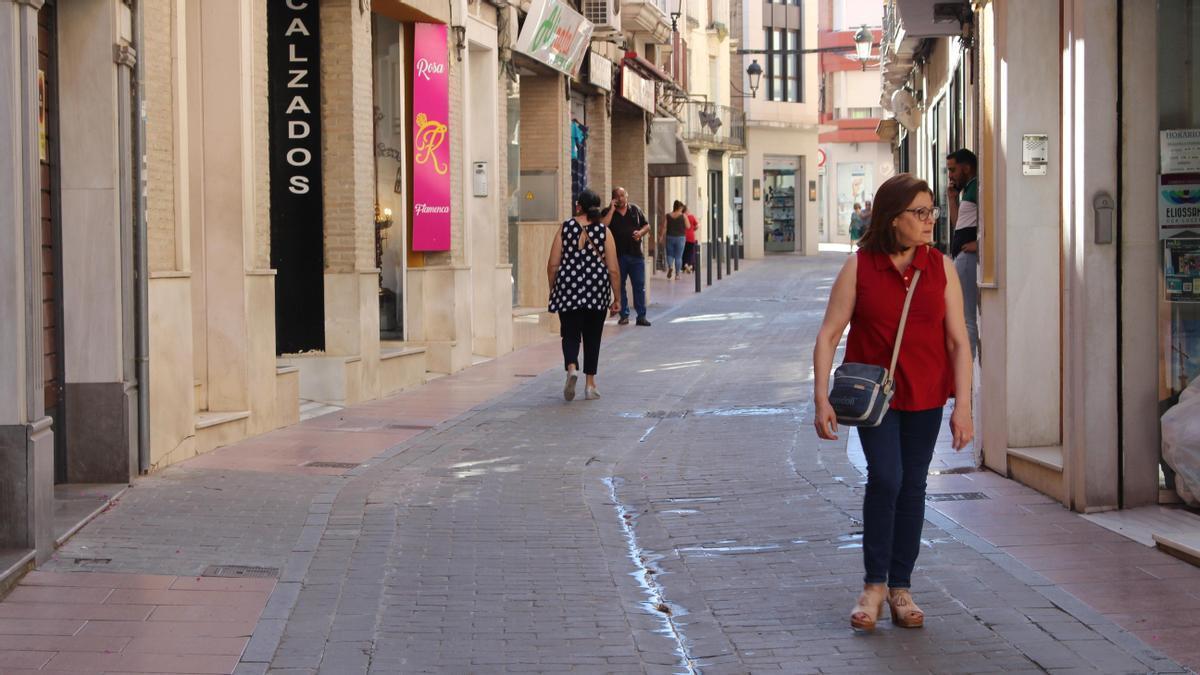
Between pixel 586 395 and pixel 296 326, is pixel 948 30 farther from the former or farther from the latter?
pixel 296 326

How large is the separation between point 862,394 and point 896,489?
0.40 m

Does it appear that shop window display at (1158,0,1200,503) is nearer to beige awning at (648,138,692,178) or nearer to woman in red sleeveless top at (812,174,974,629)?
woman in red sleeveless top at (812,174,974,629)

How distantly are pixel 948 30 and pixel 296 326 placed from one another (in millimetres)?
5892

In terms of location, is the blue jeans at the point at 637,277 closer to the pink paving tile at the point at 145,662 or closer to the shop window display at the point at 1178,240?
the shop window display at the point at 1178,240

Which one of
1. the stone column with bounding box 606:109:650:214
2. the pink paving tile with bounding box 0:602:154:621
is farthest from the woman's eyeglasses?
the stone column with bounding box 606:109:650:214

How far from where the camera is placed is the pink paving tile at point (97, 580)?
686 centimetres

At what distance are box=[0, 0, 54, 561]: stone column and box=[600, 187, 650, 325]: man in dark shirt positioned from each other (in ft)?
51.7

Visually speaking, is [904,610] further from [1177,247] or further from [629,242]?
[629,242]

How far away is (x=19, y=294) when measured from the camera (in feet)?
23.1

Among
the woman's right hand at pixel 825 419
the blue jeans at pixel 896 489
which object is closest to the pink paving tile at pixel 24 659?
the woman's right hand at pixel 825 419

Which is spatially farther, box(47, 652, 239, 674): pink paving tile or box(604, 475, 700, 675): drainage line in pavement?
box(604, 475, 700, 675): drainage line in pavement

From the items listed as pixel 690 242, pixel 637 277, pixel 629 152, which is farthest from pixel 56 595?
pixel 690 242

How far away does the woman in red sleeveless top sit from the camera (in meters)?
6.05

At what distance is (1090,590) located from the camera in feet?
21.6
